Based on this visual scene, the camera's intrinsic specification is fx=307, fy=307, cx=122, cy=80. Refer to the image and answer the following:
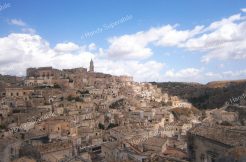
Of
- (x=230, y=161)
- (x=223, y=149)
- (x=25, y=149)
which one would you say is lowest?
(x=25, y=149)

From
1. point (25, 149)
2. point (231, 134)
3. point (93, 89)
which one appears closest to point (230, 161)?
point (231, 134)

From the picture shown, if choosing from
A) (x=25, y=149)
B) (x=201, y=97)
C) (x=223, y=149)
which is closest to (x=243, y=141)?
(x=223, y=149)

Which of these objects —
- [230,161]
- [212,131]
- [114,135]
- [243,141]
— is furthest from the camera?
[114,135]

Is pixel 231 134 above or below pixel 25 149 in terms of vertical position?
above

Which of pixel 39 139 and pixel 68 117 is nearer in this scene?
pixel 39 139

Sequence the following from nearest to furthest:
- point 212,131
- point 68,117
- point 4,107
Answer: point 212,131
point 68,117
point 4,107

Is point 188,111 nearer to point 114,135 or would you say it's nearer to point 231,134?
point 114,135

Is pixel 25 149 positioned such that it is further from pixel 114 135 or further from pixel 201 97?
pixel 201 97
